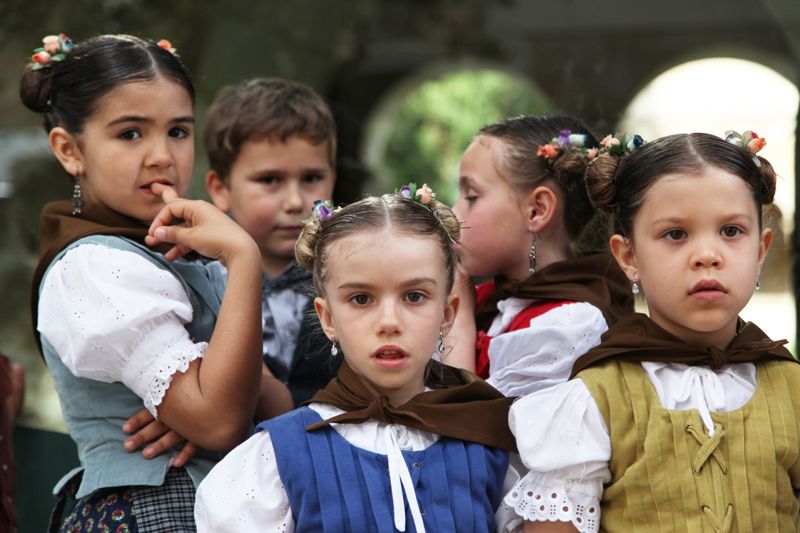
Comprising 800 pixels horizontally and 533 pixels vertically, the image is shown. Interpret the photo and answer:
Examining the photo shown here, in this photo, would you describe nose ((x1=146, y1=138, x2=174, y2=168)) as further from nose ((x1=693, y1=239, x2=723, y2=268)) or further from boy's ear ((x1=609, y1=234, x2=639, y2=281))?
nose ((x1=693, y1=239, x2=723, y2=268))

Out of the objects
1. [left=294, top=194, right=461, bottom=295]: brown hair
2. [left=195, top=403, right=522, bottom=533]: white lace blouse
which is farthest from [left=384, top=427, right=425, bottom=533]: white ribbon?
[left=294, top=194, right=461, bottom=295]: brown hair

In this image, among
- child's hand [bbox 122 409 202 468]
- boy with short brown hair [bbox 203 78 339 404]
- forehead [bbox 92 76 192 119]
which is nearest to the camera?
child's hand [bbox 122 409 202 468]

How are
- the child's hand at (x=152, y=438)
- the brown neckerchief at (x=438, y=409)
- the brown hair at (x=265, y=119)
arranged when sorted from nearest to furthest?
the brown neckerchief at (x=438, y=409), the child's hand at (x=152, y=438), the brown hair at (x=265, y=119)

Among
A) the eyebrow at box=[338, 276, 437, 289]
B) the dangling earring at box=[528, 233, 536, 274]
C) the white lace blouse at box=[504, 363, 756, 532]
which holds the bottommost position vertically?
the white lace blouse at box=[504, 363, 756, 532]

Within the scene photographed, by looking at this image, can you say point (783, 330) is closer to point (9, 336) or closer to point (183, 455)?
point (183, 455)

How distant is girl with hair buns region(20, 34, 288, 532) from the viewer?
2404mm

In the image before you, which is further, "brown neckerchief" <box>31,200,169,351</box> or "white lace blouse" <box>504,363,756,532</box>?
"brown neckerchief" <box>31,200,169,351</box>

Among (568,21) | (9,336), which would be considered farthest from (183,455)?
(568,21)

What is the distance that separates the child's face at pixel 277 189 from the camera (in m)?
3.37

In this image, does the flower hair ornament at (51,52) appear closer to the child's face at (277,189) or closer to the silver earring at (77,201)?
the silver earring at (77,201)

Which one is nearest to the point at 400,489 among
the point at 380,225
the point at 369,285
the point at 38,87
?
the point at 369,285

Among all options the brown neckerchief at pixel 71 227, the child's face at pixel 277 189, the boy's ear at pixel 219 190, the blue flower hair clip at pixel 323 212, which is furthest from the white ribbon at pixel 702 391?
the boy's ear at pixel 219 190

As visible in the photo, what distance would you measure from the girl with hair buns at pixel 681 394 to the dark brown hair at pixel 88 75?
1168mm

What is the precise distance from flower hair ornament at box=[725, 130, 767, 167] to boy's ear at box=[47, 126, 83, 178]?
4.90 ft
